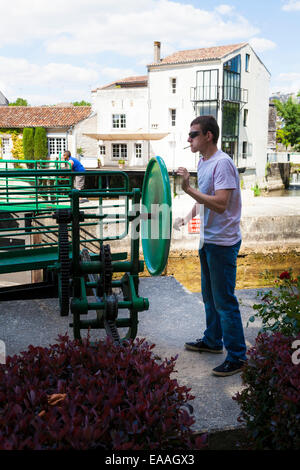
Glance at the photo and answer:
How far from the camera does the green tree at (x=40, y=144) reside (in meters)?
48.4

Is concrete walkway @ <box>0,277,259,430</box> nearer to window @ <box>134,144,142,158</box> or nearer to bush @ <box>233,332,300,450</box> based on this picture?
bush @ <box>233,332,300,450</box>

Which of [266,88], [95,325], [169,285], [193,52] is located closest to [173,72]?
[193,52]

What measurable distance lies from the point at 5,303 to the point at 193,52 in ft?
143

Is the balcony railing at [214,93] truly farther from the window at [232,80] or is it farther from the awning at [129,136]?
the awning at [129,136]

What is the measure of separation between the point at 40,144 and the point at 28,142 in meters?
1.40

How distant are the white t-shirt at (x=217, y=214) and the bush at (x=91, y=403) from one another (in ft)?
5.55

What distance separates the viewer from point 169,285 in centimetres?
735

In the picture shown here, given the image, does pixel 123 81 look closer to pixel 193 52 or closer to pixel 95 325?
pixel 193 52

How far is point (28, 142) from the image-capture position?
161 ft

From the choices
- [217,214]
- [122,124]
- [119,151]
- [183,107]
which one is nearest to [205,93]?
[183,107]

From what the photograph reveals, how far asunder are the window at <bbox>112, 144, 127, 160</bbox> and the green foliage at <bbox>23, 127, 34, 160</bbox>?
8632 millimetres

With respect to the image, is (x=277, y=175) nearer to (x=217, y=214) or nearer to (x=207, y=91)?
(x=207, y=91)

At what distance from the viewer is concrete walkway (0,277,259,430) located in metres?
3.60

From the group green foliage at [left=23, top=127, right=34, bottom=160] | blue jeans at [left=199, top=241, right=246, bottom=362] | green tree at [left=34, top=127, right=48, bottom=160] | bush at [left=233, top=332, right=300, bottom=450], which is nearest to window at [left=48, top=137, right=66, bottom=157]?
green tree at [left=34, top=127, right=48, bottom=160]
